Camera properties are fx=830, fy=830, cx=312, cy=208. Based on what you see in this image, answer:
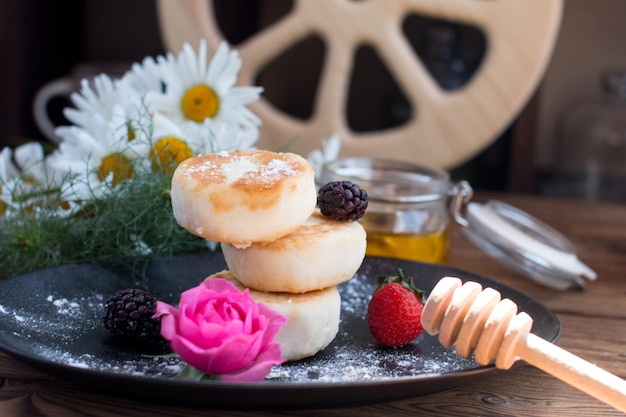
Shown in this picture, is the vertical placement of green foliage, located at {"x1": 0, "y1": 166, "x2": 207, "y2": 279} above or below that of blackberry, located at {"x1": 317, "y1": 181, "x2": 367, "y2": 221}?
below

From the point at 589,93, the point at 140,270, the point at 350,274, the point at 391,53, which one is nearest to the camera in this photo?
the point at 350,274

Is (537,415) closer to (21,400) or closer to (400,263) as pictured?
(400,263)

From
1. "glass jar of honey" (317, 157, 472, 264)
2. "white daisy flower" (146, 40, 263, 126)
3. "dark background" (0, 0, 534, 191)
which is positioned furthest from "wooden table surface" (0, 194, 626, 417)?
"dark background" (0, 0, 534, 191)

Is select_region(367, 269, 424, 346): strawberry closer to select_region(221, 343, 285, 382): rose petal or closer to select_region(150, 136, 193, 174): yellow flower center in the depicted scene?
select_region(221, 343, 285, 382): rose petal

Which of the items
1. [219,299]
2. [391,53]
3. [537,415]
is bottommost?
[537,415]

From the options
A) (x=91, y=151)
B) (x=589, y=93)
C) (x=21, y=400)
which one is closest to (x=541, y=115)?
(x=589, y=93)

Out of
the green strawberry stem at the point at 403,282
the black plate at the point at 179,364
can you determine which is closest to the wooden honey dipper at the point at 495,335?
the black plate at the point at 179,364

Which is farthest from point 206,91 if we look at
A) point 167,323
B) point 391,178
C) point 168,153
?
point 167,323
